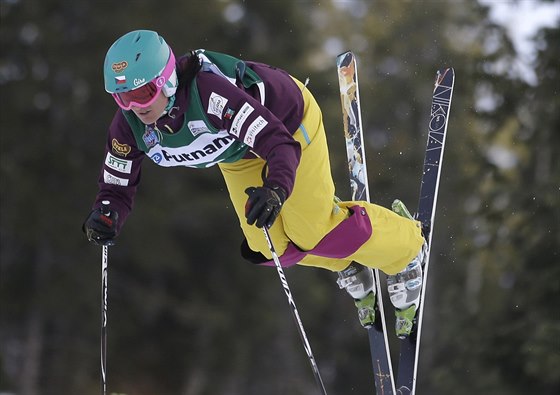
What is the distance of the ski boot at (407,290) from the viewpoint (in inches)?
225

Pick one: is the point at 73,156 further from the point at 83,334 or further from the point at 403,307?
the point at 403,307

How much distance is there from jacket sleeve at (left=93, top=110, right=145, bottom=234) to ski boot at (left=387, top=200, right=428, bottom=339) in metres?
1.69

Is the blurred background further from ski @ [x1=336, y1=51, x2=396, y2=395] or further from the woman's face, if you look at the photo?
the woman's face

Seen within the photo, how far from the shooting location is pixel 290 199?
4.87 m

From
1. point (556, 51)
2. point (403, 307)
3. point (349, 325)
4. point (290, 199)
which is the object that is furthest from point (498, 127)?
point (349, 325)

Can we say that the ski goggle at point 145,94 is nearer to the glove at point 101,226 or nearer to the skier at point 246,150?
the skier at point 246,150

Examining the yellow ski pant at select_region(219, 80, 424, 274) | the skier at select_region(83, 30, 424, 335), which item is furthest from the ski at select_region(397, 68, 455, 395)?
the yellow ski pant at select_region(219, 80, 424, 274)

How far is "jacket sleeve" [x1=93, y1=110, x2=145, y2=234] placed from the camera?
15.5 feet

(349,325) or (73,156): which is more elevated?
(73,156)

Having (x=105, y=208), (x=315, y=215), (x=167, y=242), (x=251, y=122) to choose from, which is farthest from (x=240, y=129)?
(x=167, y=242)

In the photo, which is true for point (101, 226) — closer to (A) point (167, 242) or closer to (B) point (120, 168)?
(B) point (120, 168)

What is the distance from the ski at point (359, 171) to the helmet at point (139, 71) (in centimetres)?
212

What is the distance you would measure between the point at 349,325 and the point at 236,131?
21.6 meters

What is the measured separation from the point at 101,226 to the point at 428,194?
2.29m
